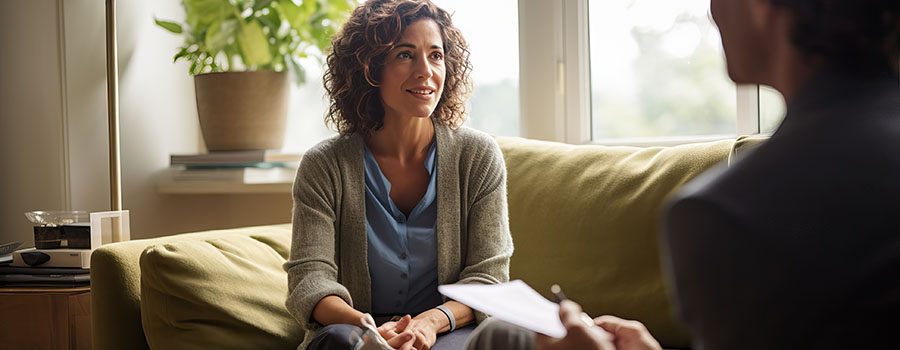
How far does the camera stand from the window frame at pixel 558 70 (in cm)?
273

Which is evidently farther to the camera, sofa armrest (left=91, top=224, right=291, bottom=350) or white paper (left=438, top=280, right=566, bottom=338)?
sofa armrest (left=91, top=224, right=291, bottom=350)

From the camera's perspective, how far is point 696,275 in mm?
582

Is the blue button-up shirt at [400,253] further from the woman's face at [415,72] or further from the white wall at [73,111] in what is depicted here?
the white wall at [73,111]

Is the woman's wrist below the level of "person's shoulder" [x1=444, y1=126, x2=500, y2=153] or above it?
below

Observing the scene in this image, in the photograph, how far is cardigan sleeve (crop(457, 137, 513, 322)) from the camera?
6.17 feet

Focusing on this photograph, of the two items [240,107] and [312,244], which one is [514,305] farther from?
[240,107]

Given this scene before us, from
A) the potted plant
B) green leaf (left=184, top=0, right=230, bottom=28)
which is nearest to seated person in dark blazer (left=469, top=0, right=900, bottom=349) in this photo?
the potted plant

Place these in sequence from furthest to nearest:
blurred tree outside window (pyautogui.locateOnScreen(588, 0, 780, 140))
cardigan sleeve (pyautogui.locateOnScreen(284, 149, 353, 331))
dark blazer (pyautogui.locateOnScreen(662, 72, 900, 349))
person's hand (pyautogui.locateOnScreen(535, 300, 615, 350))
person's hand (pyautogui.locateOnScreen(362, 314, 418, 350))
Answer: blurred tree outside window (pyautogui.locateOnScreen(588, 0, 780, 140))
cardigan sleeve (pyautogui.locateOnScreen(284, 149, 353, 331))
person's hand (pyautogui.locateOnScreen(362, 314, 418, 350))
person's hand (pyautogui.locateOnScreen(535, 300, 615, 350))
dark blazer (pyautogui.locateOnScreen(662, 72, 900, 349))

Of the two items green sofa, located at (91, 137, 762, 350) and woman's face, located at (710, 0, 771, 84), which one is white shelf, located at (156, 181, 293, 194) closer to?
green sofa, located at (91, 137, 762, 350)

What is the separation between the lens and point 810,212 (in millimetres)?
558

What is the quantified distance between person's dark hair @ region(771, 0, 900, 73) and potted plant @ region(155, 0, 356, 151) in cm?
237

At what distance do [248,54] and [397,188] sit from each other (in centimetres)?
113

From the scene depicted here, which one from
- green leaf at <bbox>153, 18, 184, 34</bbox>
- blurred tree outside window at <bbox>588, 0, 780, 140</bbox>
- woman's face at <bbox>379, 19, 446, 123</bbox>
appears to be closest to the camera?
woman's face at <bbox>379, 19, 446, 123</bbox>

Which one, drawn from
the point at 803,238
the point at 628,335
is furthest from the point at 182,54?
the point at 803,238
